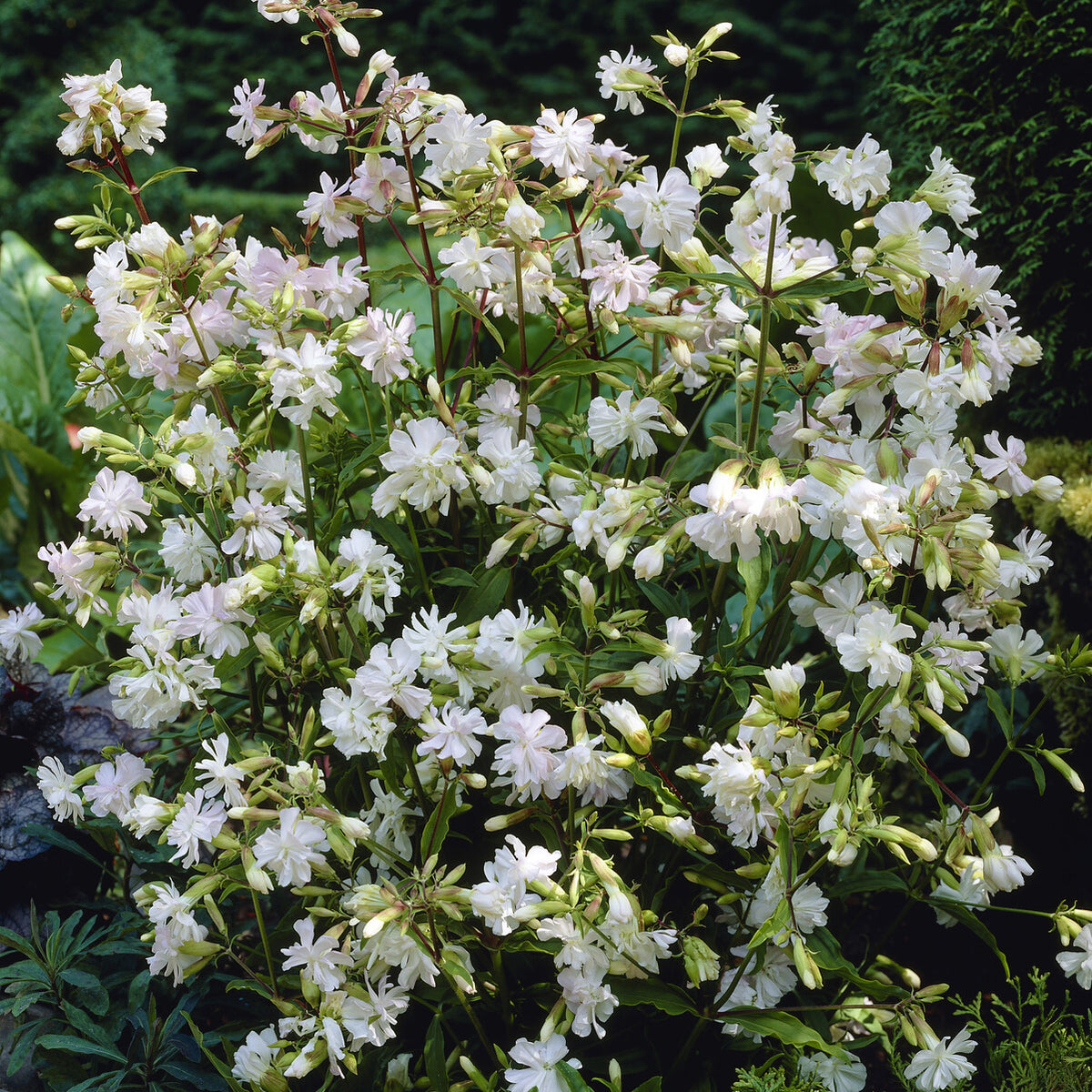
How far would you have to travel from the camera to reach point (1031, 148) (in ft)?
6.56

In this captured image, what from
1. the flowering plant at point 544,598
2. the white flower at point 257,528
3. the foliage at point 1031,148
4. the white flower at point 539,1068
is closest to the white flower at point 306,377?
the flowering plant at point 544,598

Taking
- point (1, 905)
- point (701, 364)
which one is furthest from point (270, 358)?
point (1, 905)

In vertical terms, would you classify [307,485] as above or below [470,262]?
below

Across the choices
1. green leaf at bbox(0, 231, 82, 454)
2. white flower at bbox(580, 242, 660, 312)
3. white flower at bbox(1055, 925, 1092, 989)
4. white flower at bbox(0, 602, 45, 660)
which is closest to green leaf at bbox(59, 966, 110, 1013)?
white flower at bbox(0, 602, 45, 660)

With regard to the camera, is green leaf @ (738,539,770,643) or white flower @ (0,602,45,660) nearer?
green leaf @ (738,539,770,643)

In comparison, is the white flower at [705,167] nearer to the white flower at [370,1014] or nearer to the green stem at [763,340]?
the green stem at [763,340]

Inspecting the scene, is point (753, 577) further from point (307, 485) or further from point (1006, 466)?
point (307, 485)

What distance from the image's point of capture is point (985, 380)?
109 centimetres

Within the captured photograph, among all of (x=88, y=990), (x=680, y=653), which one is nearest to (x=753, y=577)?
(x=680, y=653)

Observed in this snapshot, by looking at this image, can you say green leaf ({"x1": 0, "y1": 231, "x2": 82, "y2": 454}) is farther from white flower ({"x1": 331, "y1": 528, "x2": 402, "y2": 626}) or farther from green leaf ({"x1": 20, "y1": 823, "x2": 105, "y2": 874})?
white flower ({"x1": 331, "y1": 528, "x2": 402, "y2": 626})

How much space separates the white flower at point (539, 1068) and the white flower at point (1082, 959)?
0.55 metres

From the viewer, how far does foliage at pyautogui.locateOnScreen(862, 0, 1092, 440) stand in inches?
78.0

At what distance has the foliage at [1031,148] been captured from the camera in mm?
1981

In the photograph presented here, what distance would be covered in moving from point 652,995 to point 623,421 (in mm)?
623
